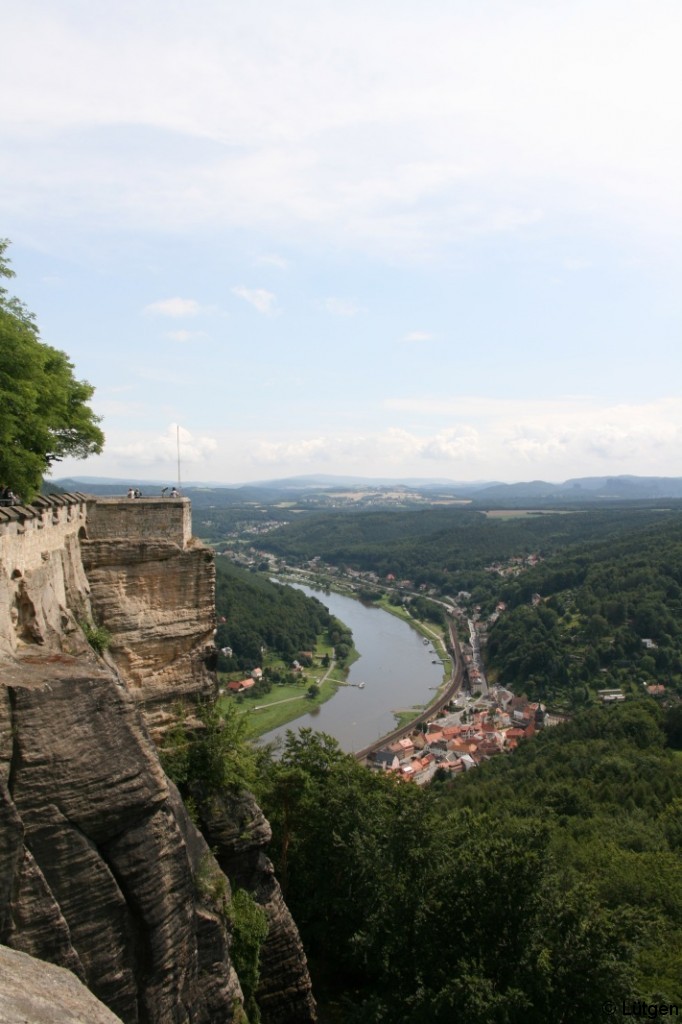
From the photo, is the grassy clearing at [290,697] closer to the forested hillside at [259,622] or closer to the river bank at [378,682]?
the river bank at [378,682]

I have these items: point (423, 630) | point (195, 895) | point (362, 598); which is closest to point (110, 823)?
point (195, 895)

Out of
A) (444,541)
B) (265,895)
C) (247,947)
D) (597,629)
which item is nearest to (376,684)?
(597,629)

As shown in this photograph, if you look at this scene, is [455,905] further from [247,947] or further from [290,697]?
[290,697]

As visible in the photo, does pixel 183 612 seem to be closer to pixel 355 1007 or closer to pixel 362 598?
pixel 355 1007

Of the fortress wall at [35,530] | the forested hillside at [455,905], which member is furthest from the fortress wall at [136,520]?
the forested hillside at [455,905]

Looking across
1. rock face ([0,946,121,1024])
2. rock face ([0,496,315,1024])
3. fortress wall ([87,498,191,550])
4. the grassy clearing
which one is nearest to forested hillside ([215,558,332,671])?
the grassy clearing

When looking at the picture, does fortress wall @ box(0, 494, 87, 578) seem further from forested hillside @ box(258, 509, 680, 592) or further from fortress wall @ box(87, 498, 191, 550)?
forested hillside @ box(258, 509, 680, 592)
